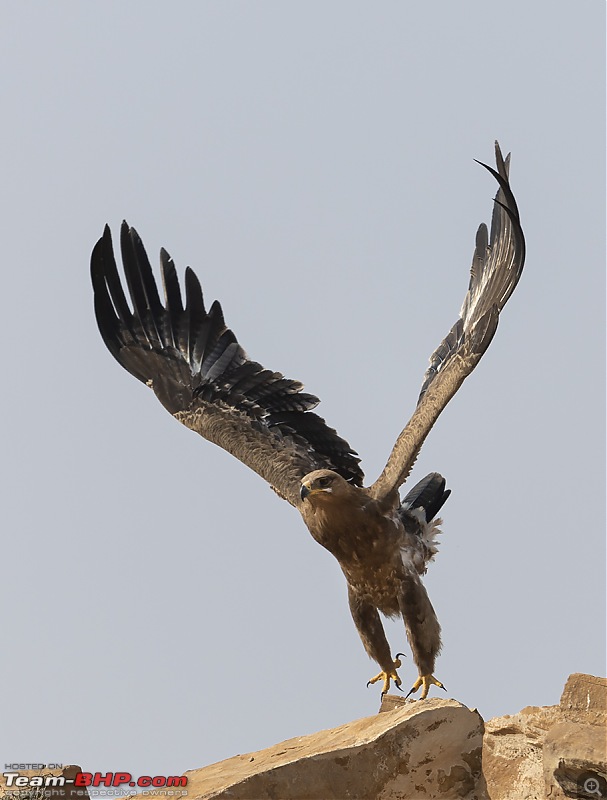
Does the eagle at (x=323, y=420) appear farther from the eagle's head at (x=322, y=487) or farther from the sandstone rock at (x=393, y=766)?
the sandstone rock at (x=393, y=766)

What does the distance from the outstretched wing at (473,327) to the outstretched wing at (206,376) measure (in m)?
1.10

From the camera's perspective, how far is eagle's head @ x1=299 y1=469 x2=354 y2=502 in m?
8.59

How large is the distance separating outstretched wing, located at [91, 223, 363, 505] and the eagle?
0.5 inches

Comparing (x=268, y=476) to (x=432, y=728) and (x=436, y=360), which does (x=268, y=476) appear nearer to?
(x=436, y=360)

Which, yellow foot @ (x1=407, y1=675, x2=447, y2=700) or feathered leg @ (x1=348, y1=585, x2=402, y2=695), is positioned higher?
feathered leg @ (x1=348, y1=585, x2=402, y2=695)

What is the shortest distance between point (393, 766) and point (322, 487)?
3364mm

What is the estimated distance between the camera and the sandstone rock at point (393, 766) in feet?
17.6

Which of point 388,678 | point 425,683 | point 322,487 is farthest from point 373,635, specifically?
point 322,487

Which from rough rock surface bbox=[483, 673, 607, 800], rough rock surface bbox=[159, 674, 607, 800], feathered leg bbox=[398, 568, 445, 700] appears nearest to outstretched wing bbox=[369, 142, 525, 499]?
feathered leg bbox=[398, 568, 445, 700]

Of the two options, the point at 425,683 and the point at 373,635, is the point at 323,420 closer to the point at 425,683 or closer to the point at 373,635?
the point at 373,635

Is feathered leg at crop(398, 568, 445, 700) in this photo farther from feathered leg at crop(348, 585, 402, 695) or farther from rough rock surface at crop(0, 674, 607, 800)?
rough rock surface at crop(0, 674, 607, 800)

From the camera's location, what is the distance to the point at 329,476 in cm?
869

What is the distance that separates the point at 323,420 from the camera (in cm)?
1041

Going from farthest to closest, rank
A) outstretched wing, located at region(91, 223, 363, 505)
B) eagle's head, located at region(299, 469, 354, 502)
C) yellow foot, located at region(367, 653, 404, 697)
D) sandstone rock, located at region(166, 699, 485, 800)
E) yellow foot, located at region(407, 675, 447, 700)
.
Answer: outstretched wing, located at region(91, 223, 363, 505)
yellow foot, located at region(367, 653, 404, 697)
eagle's head, located at region(299, 469, 354, 502)
yellow foot, located at region(407, 675, 447, 700)
sandstone rock, located at region(166, 699, 485, 800)
